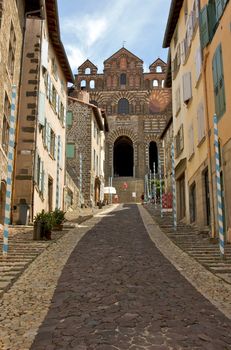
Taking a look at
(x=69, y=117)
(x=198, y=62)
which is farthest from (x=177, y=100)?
(x=69, y=117)

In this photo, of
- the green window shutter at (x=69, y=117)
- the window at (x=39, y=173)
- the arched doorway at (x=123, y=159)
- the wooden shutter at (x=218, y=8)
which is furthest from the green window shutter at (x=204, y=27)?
the arched doorway at (x=123, y=159)

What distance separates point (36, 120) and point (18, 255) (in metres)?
8.71

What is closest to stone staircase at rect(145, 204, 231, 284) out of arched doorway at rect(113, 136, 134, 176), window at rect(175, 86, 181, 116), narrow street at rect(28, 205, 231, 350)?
narrow street at rect(28, 205, 231, 350)

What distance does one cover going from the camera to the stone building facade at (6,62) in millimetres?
12891

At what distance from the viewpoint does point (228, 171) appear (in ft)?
35.1

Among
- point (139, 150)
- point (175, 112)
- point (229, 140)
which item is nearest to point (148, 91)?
point (139, 150)

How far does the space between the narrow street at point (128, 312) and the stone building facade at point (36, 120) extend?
8420mm

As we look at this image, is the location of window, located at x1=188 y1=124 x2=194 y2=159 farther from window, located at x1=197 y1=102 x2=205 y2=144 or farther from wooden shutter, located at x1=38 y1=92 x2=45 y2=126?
wooden shutter, located at x1=38 y1=92 x2=45 y2=126

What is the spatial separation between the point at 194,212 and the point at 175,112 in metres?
6.32

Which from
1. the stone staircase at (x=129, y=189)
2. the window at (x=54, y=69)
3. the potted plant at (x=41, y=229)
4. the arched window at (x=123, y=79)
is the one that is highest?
the arched window at (x=123, y=79)

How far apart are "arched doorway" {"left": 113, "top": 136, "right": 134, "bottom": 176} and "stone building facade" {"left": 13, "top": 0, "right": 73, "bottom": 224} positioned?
3372 cm

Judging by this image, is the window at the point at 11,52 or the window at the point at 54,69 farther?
the window at the point at 54,69

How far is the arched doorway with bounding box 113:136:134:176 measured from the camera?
54.4m

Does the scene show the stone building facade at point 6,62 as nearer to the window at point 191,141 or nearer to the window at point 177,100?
the window at point 191,141
